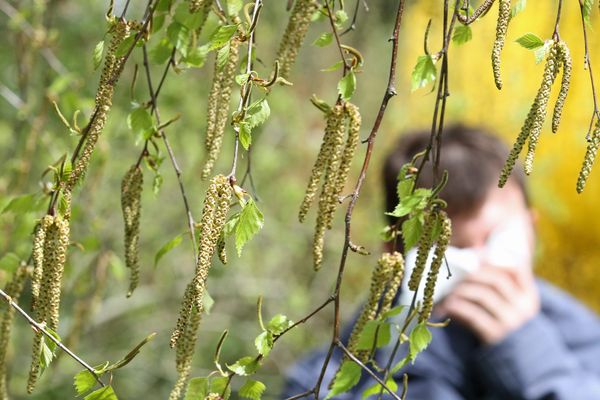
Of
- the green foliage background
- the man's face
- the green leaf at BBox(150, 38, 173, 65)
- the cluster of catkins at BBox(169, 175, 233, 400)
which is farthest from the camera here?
the green foliage background

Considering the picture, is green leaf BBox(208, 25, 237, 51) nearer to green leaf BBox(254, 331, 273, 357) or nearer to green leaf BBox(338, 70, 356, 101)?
green leaf BBox(338, 70, 356, 101)

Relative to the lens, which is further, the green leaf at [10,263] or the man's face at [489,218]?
the man's face at [489,218]

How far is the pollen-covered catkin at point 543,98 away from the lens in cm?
66

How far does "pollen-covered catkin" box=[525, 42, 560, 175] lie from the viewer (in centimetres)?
66

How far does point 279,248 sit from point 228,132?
626mm

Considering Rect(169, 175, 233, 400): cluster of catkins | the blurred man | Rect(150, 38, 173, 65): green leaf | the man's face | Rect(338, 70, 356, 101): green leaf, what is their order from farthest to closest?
the man's face → the blurred man → Rect(150, 38, 173, 65): green leaf → Rect(338, 70, 356, 101): green leaf → Rect(169, 175, 233, 400): cluster of catkins

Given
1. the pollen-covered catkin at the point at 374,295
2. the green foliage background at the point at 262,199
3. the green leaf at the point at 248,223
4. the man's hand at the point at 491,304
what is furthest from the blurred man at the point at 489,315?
the green leaf at the point at 248,223

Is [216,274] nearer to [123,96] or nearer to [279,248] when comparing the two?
[279,248]

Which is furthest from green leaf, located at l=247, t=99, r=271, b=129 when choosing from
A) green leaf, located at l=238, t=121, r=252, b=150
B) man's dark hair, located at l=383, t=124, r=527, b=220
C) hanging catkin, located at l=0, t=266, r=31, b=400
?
man's dark hair, located at l=383, t=124, r=527, b=220

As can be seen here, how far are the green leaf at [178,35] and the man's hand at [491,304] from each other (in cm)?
120

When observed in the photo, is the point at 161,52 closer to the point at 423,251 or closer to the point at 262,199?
the point at 423,251

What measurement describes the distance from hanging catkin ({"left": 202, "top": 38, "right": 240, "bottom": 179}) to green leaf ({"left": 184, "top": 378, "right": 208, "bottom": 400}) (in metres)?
A: 0.20

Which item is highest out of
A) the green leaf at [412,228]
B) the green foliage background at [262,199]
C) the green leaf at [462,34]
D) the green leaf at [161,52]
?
the green foliage background at [262,199]

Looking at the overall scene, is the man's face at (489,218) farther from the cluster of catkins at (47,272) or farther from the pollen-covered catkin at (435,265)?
the cluster of catkins at (47,272)
